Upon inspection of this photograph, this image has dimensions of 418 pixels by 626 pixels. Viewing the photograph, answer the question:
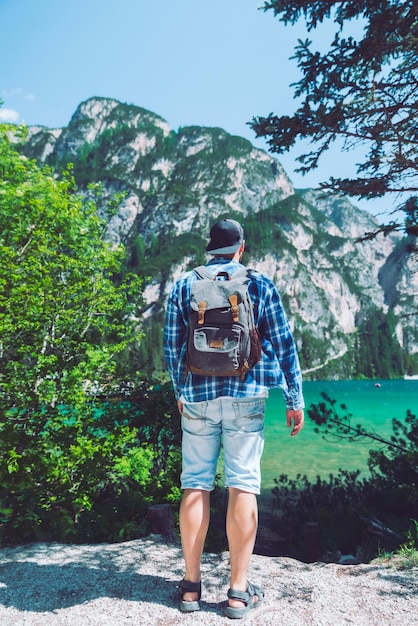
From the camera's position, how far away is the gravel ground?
243 centimetres

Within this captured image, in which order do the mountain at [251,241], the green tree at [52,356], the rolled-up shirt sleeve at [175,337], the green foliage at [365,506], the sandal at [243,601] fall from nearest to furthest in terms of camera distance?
1. the sandal at [243,601]
2. the rolled-up shirt sleeve at [175,337]
3. the green tree at [52,356]
4. the green foliage at [365,506]
5. the mountain at [251,241]

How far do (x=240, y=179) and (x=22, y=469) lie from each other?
195979 mm

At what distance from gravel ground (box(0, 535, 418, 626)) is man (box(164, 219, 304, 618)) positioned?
22cm

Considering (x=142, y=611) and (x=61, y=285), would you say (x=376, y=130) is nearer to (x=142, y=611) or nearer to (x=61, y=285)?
(x=61, y=285)

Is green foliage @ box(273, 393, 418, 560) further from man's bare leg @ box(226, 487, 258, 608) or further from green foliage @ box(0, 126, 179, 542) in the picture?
man's bare leg @ box(226, 487, 258, 608)

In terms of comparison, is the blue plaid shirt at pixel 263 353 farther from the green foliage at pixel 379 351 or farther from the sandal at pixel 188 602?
the green foliage at pixel 379 351

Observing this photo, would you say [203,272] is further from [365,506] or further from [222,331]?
[365,506]

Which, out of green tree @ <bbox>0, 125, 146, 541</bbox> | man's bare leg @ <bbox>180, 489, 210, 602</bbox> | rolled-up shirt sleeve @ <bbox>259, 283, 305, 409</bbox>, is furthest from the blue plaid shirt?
green tree @ <bbox>0, 125, 146, 541</bbox>

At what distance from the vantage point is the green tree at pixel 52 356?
14.8ft

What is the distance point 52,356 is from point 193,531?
2.96 meters

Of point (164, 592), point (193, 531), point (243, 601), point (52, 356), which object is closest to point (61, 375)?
point (52, 356)

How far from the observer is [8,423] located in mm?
4512

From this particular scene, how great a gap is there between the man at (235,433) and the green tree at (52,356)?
7.65ft

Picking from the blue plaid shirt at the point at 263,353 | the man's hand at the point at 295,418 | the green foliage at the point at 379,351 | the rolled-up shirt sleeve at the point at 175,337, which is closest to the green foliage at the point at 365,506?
the man's hand at the point at 295,418
